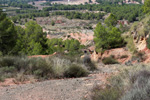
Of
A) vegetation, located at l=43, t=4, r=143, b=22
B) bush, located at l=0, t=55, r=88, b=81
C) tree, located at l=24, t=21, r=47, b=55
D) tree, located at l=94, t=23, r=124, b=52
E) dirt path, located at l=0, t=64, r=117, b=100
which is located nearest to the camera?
dirt path, located at l=0, t=64, r=117, b=100

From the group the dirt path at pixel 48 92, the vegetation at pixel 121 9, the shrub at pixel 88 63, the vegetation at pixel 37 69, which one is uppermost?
the dirt path at pixel 48 92

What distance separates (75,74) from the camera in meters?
9.62

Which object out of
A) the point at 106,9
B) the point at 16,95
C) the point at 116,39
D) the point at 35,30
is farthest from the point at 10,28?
the point at 106,9

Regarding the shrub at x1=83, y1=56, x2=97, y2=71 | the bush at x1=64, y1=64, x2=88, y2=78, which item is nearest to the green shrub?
the bush at x1=64, y1=64, x2=88, y2=78

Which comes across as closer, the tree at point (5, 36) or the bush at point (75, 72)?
the bush at point (75, 72)

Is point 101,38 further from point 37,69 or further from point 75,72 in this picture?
point 37,69

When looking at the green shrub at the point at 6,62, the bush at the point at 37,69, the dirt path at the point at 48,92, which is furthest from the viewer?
the green shrub at the point at 6,62

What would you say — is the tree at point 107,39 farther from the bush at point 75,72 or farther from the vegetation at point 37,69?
the vegetation at point 37,69

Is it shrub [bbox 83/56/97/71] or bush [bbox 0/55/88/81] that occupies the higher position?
bush [bbox 0/55/88/81]

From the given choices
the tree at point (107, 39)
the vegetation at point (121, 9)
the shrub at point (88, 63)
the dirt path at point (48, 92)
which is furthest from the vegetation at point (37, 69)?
the vegetation at point (121, 9)

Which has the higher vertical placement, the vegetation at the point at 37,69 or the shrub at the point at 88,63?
the vegetation at the point at 37,69

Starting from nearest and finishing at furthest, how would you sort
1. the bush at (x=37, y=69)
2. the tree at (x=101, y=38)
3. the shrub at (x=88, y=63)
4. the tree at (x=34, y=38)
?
the bush at (x=37, y=69) < the shrub at (x=88, y=63) < the tree at (x=34, y=38) < the tree at (x=101, y=38)

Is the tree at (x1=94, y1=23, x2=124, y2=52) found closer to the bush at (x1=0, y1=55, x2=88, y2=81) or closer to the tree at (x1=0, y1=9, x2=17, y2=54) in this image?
the tree at (x1=0, y1=9, x2=17, y2=54)

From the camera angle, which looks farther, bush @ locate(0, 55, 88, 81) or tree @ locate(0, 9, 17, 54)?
tree @ locate(0, 9, 17, 54)
